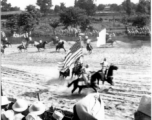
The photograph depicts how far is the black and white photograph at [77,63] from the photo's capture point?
13.9 feet

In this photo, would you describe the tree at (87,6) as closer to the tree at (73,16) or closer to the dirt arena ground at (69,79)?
the tree at (73,16)

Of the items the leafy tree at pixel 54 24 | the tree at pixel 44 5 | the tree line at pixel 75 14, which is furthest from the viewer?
the tree at pixel 44 5

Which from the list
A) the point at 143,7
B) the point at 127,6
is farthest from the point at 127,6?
the point at 143,7

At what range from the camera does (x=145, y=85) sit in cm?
763

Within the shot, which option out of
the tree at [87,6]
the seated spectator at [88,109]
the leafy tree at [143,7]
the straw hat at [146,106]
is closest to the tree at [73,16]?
the tree at [87,6]

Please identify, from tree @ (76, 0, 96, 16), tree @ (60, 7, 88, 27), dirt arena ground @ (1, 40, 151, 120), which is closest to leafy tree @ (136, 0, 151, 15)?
dirt arena ground @ (1, 40, 151, 120)

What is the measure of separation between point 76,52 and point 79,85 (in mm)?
994

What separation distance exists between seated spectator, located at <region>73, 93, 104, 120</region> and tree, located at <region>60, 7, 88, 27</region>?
35.0 feet

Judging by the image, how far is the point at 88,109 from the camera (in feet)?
8.11

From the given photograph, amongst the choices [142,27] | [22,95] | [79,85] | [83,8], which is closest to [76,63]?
[79,85]

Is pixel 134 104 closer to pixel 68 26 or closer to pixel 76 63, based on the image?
pixel 76 63

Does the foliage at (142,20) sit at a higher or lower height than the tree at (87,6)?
lower

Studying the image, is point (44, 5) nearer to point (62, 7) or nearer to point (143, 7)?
point (62, 7)

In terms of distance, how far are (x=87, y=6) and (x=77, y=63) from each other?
21.0 ft
